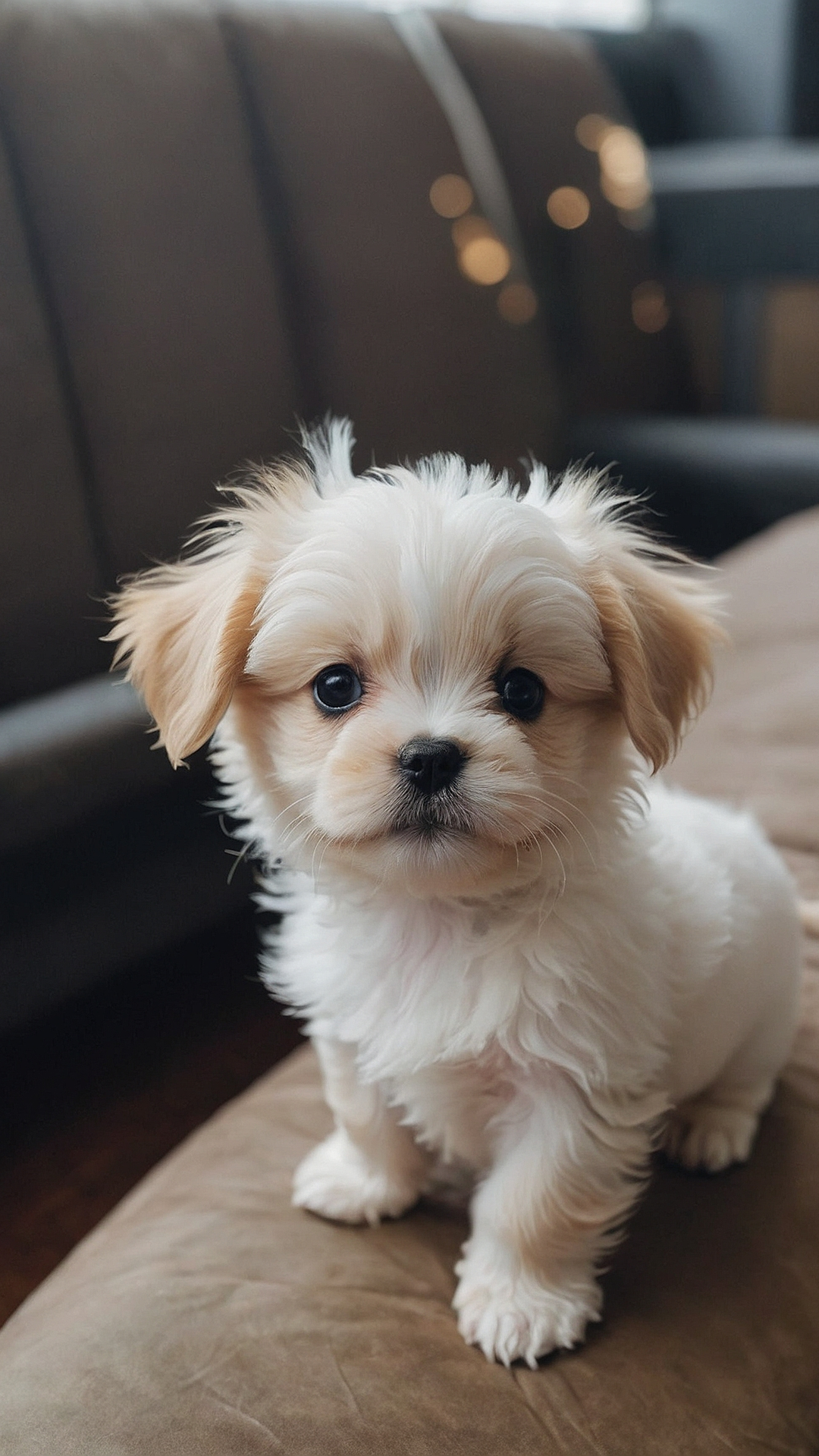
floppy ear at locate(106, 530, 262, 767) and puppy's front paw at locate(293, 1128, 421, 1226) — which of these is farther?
puppy's front paw at locate(293, 1128, 421, 1226)

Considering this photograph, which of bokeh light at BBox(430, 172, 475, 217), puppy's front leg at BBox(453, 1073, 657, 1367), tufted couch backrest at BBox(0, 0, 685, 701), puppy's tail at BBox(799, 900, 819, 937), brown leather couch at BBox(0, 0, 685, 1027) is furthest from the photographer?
bokeh light at BBox(430, 172, 475, 217)

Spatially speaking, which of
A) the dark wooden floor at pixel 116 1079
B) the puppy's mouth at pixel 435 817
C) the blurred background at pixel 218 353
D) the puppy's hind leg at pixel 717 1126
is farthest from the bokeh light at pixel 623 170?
the puppy's mouth at pixel 435 817

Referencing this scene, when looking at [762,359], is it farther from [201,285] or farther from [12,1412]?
[12,1412]

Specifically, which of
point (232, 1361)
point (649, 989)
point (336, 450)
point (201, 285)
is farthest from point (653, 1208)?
point (201, 285)

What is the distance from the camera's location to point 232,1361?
0.98 meters

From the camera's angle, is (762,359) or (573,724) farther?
(762,359)

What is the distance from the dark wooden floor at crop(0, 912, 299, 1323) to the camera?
1484mm

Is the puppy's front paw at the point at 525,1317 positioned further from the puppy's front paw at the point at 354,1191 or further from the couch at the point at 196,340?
the couch at the point at 196,340

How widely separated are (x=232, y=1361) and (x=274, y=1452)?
0.09 meters

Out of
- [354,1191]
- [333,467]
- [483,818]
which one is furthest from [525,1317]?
[333,467]

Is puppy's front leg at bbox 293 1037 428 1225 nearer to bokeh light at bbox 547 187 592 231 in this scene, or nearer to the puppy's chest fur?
the puppy's chest fur

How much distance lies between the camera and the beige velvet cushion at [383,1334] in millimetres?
930

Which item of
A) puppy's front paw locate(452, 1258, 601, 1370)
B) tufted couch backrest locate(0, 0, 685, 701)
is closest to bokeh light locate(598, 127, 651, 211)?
tufted couch backrest locate(0, 0, 685, 701)

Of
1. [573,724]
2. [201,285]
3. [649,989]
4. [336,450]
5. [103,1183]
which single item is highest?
[201,285]
